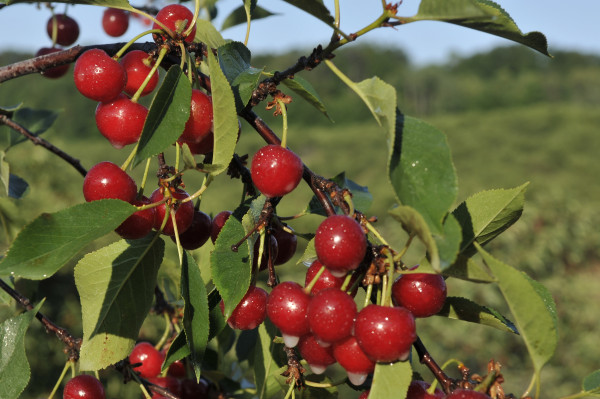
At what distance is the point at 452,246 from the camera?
409 mm

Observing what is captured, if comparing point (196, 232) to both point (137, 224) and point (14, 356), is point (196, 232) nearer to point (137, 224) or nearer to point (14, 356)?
point (137, 224)

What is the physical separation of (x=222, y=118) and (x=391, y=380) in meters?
0.25

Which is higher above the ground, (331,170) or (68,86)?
(331,170)

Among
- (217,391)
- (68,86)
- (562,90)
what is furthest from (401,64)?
(217,391)

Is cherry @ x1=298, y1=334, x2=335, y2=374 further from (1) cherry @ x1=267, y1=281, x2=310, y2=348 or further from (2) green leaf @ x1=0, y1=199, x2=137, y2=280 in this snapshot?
(2) green leaf @ x1=0, y1=199, x2=137, y2=280

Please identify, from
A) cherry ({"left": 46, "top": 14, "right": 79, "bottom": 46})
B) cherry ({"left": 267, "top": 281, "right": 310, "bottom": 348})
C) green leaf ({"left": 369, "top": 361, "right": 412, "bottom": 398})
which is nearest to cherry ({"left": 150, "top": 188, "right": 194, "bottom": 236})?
cherry ({"left": 267, "top": 281, "right": 310, "bottom": 348})

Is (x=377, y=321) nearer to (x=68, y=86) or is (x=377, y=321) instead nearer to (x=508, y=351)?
(x=508, y=351)

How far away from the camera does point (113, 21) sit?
1.13m

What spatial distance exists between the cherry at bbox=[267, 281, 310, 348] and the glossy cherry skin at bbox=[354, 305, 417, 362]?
2.1 inches

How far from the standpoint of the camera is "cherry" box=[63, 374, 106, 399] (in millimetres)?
617

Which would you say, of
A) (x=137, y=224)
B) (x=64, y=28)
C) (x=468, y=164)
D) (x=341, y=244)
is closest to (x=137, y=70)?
(x=137, y=224)

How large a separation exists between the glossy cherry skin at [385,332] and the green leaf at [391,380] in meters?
0.02

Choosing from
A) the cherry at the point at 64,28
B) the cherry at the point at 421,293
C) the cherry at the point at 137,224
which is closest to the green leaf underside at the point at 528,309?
the cherry at the point at 421,293

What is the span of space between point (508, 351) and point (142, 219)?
13.0 feet
